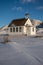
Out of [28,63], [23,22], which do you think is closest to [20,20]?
[23,22]

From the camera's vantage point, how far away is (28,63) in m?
6.54

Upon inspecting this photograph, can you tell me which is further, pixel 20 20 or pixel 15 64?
pixel 20 20

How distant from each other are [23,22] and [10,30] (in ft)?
12.4

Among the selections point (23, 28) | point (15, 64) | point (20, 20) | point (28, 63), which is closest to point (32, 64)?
point (28, 63)

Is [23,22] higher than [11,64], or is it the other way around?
[23,22]

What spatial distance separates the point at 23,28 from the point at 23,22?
6.17 feet

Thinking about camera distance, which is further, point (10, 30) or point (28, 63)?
point (10, 30)

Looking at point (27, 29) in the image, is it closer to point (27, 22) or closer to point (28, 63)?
point (27, 22)

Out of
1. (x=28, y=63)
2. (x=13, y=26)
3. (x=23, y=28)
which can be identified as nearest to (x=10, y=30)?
(x=13, y=26)

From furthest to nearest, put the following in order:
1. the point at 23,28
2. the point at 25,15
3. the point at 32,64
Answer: the point at 25,15, the point at 23,28, the point at 32,64

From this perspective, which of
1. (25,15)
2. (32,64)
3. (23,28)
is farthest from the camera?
(25,15)

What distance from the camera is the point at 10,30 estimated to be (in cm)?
3700

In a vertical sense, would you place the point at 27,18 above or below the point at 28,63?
above

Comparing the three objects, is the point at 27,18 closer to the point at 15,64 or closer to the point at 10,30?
the point at 10,30
